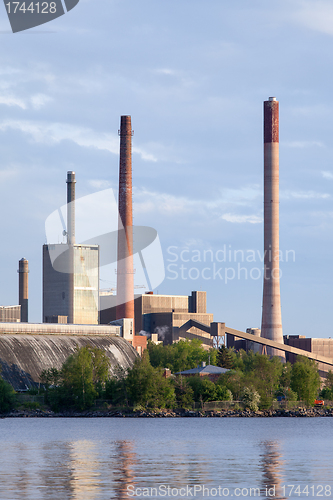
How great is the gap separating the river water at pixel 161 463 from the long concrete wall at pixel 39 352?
3655 cm

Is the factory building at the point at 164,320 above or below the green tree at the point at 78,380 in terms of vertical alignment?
above

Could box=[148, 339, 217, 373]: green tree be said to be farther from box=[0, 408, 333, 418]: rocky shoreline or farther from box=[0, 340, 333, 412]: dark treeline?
box=[0, 408, 333, 418]: rocky shoreline

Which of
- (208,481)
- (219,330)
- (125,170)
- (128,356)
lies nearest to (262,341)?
(219,330)

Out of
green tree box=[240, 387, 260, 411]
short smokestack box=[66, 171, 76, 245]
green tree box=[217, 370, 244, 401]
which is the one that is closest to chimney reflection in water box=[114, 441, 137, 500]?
green tree box=[240, 387, 260, 411]

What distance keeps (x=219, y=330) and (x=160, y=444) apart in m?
109

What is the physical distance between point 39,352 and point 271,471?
8772 centimetres

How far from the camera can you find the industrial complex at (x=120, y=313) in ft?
425

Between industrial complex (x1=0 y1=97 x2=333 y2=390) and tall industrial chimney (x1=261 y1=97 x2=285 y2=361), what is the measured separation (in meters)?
0.18

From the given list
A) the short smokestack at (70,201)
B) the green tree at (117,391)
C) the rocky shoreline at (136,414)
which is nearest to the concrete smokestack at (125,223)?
the short smokestack at (70,201)

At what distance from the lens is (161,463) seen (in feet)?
149

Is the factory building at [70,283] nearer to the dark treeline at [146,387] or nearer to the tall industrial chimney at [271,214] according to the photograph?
the tall industrial chimney at [271,214]

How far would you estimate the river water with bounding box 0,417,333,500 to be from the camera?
33906mm

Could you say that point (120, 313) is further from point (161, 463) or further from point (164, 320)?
point (161, 463)

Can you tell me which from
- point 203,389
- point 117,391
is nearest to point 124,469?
point 117,391
